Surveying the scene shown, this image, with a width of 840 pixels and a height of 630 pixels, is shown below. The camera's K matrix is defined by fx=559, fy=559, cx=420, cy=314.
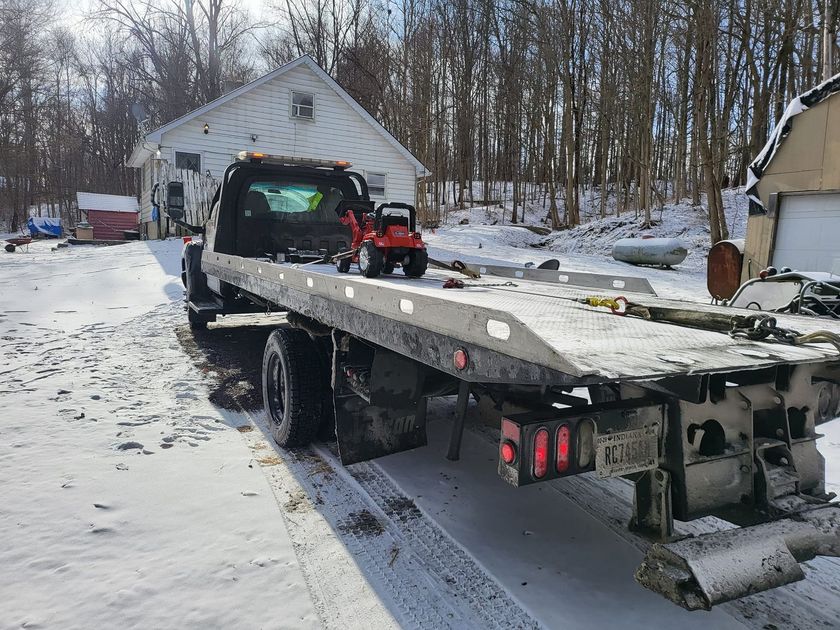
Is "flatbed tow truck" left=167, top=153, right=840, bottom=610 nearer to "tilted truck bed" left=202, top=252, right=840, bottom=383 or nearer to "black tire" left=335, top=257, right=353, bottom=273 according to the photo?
"tilted truck bed" left=202, top=252, right=840, bottom=383

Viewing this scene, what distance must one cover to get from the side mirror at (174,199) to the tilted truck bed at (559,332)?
3.30m

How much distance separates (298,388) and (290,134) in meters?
18.1

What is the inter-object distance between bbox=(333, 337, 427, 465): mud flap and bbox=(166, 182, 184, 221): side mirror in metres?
3.61

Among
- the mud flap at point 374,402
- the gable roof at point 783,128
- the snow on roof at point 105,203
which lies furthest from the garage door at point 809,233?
the snow on roof at point 105,203

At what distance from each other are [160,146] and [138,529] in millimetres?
17835

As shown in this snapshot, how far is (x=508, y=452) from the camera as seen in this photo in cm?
186

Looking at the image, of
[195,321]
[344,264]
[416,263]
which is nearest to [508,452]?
[416,263]

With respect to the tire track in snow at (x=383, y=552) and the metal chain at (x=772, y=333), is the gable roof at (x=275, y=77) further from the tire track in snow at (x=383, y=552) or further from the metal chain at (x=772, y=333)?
the metal chain at (x=772, y=333)

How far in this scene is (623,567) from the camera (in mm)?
2512

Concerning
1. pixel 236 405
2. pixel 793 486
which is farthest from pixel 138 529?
pixel 793 486

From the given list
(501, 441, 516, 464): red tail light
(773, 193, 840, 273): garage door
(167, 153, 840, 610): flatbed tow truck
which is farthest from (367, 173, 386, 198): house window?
(501, 441, 516, 464): red tail light

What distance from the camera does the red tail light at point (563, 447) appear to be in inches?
72.9

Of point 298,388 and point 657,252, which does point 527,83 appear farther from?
point 298,388

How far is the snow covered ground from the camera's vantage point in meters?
2.21
